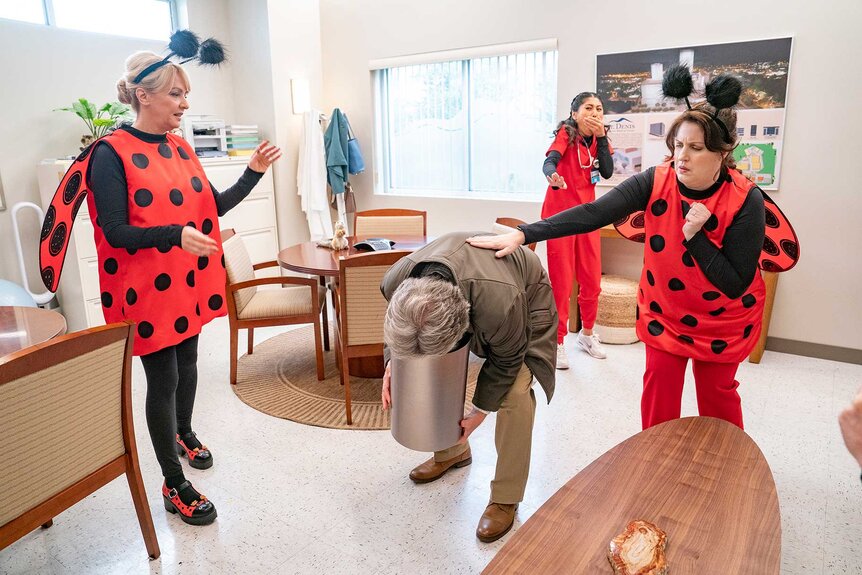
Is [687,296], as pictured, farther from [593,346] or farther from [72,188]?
[72,188]

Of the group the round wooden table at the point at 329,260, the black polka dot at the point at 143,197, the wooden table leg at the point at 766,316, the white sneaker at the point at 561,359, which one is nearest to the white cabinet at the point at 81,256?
the round wooden table at the point at 329,260

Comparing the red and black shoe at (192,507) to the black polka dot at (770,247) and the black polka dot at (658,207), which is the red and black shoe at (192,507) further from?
the black polka dot at (770,247)

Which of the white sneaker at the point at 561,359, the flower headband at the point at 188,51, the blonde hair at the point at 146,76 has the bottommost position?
the white sneaker at the point at 561,359

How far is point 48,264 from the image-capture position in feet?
6.28

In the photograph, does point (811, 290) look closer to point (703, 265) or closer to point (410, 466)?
point (703, 265)

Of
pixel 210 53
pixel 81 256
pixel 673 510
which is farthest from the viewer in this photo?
pixel 81 256

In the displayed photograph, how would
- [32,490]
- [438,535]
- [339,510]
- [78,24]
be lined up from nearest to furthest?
[32,490] < [438,535] < [339,510] < [78,24]

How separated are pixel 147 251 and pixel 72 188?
0.99ft

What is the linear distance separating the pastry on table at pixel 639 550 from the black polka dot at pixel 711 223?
90 centimetres

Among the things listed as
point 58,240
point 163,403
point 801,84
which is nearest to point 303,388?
point 163,403

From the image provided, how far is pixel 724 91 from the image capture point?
1.71 metres

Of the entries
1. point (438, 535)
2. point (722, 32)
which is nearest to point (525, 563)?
point (438, 535)

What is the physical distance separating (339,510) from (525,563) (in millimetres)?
1085

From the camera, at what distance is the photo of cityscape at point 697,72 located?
3.45m
